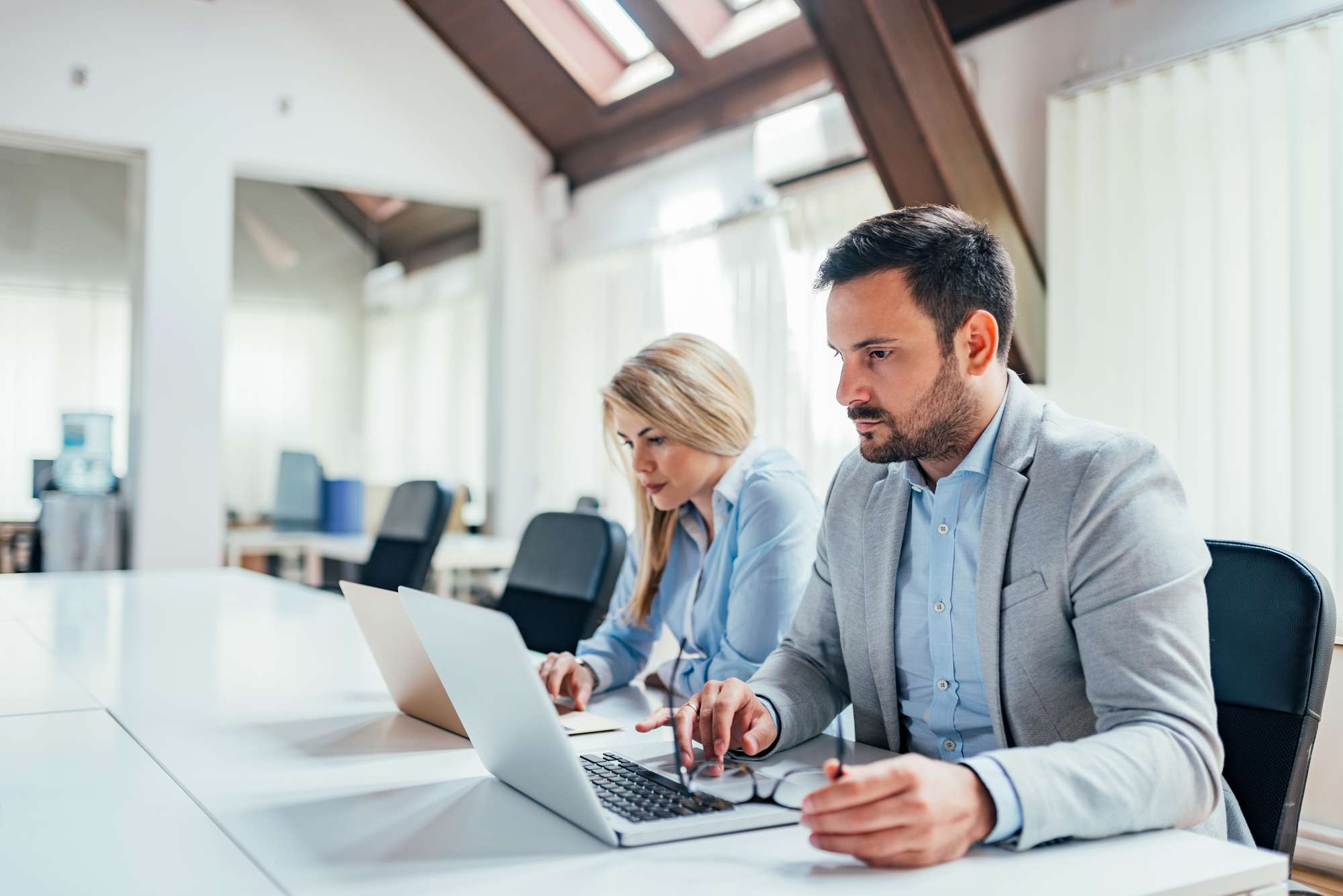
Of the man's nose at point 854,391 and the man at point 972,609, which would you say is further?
the man's nose at point 854,391

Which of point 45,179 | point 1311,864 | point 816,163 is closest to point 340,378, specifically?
point 45,179

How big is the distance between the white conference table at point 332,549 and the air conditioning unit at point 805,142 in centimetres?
198

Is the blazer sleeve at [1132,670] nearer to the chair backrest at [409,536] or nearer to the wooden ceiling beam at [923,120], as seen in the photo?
the wooden ceiling beam at [923,120]

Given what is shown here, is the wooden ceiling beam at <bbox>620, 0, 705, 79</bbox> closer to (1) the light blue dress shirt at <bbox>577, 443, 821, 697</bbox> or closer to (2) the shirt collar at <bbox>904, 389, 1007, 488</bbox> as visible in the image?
(1) the light blue dress shirt at <bbox>577, 443, 821, 697</bbox>

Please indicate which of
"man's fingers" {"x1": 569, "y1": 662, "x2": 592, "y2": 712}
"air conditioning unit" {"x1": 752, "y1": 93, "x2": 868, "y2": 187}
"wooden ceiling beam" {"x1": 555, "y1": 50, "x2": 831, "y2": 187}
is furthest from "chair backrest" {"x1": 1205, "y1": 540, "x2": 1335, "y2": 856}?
"wooden ceiling beam" {"x1": 555, "y1": 50, "x2": 831, "y2": 187}

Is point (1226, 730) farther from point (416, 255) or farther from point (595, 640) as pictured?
point (416, 255)

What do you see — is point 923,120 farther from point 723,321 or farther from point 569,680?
point 569,680

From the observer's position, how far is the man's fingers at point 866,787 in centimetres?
Answer: 96

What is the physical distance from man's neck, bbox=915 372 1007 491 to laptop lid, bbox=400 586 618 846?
648 mm

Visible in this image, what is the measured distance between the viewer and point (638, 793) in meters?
1.16

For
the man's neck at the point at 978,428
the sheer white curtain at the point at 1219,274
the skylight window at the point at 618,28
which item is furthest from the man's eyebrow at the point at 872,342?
the skylight window at the point at 618,28

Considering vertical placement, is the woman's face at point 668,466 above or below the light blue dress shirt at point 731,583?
above

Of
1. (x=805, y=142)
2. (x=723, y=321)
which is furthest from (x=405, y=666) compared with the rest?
(x=723, y=321)

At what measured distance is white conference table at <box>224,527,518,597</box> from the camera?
5.05 m
